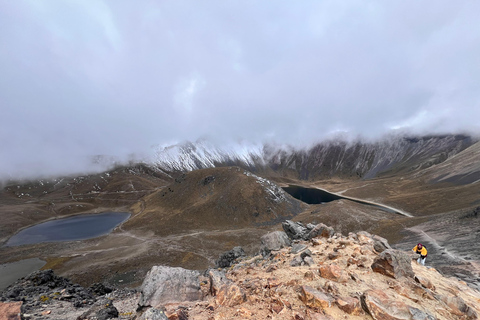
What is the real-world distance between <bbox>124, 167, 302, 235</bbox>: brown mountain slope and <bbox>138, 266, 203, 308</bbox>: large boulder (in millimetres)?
56261

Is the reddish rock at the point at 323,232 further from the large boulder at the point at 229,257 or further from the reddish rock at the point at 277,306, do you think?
the reddish rock at the point at 277,306

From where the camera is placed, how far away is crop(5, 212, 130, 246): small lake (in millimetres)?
70312

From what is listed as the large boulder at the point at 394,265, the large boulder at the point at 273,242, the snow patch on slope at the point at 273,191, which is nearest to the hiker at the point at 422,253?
the large boulder at the point at 394,265

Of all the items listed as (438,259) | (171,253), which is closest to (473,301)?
(438,259)

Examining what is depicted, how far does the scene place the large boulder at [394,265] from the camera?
11.5 metres

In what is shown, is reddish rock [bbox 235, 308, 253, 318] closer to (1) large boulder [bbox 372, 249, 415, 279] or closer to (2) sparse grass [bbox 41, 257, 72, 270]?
(1) large boulder [bbox 372, 249, 415, 279]

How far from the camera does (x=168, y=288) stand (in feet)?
40.4

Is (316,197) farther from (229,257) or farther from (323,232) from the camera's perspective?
(229,257)

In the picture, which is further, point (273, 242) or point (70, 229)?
point (70, 229)

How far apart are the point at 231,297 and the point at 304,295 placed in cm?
336

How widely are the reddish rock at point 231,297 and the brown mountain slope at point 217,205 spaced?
199 feet

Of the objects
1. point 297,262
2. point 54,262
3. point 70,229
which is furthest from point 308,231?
point 70,229

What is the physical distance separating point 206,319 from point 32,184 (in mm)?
229889

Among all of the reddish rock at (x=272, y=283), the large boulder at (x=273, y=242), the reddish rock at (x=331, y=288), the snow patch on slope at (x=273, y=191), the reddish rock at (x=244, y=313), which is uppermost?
the snow patch on slope at (x=273, y=191)
